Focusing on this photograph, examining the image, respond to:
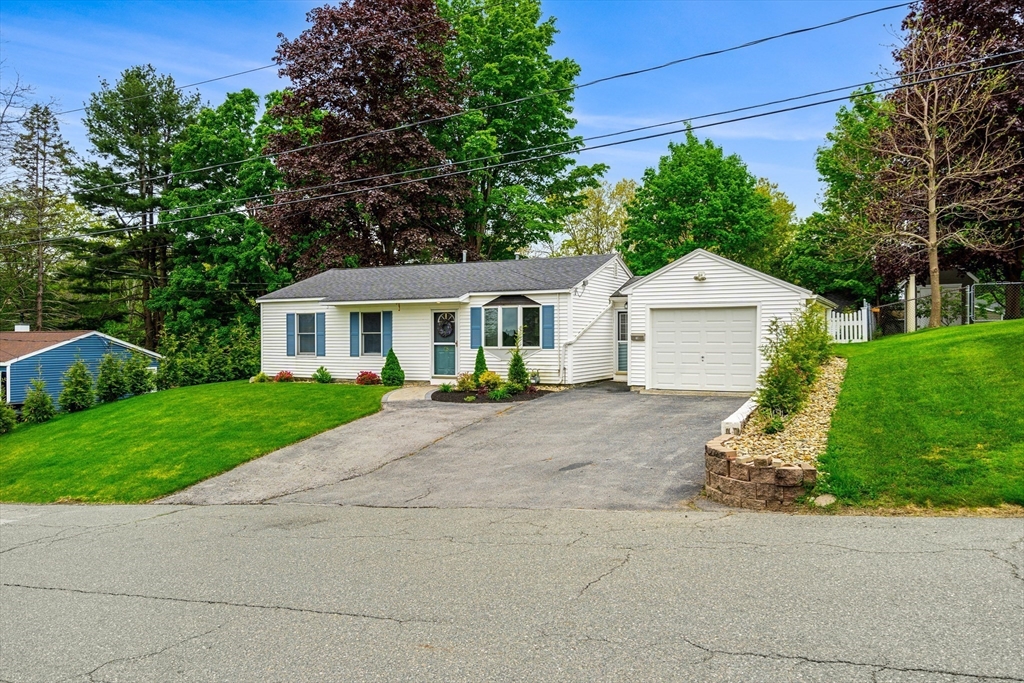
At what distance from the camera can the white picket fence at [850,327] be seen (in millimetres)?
22484

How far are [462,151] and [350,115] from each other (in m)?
5.42

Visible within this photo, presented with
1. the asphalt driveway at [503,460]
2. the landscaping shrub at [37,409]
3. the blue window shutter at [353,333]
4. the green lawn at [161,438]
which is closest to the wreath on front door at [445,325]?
the green lawn at [161,438]

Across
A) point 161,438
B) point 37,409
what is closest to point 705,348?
point 161,438

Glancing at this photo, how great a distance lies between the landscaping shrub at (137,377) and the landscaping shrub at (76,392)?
127 centimetres

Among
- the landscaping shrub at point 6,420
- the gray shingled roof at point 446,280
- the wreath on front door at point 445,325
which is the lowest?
the landscaping shrub at point 6,420

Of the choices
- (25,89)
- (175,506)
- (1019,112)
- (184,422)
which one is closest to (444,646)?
(175,506)

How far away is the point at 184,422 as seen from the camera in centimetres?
1777

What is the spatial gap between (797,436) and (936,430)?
1.75 m

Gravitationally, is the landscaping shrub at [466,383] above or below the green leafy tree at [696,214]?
below

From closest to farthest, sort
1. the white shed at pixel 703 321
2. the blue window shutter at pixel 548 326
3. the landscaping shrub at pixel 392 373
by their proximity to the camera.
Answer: the white shed at pixel 703 321 → the blue window shutter at pixel 548 326 → the landscaping shrub at pixel 392 373

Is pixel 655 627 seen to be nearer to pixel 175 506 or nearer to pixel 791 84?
pixel 175 506

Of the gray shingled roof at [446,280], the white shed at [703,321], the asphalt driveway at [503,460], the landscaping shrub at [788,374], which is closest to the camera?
the asphalt driveway at [503,460]

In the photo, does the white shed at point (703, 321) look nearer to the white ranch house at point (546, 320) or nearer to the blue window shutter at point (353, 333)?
the white ranch house at point (546, 320)

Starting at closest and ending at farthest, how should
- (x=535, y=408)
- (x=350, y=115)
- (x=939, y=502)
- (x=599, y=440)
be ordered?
(x=939, y=502) < (x=599, y=440) < (x=535, y=408) < (x=350, y=115)
